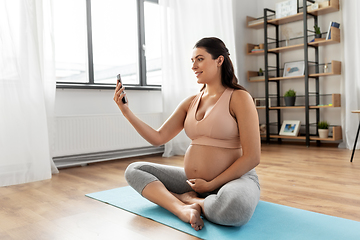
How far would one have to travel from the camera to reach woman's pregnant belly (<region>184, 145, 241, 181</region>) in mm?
1574

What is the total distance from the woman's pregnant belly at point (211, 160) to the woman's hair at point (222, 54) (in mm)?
321

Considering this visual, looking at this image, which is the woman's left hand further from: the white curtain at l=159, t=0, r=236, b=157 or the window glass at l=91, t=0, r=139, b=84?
the window glass at l=91, t=0, r=139, b=84

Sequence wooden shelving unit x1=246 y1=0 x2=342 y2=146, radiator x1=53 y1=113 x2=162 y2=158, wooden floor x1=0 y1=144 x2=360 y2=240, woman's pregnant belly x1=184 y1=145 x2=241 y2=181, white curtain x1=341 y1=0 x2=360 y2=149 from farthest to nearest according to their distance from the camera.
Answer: wooden shelving unit x1=246 y1=0 x2=342 y2=146
white curtain x1=341 y1=0 x2=360 y2=149
radiator x1=53 y1=113 x2=162 y2=158
woman's pregnant belly x1=184 y1=145 x2=241 y2=181
wooden floor x1=0 y1=144 x2=360 y2=240

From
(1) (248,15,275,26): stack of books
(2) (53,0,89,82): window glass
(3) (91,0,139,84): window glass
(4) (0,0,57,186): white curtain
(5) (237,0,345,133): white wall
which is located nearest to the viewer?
(4) (0,0,57,186): white curtain

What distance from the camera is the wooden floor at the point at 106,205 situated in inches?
57.9

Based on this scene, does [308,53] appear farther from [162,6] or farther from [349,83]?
[162,6]

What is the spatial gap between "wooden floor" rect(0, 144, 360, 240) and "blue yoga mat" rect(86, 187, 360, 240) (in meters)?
0.07

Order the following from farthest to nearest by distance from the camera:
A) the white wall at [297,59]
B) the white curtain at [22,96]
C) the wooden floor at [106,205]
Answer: the white wall at [297,59]
the white curtain at [22,96]
the wooden floor at [106,205]

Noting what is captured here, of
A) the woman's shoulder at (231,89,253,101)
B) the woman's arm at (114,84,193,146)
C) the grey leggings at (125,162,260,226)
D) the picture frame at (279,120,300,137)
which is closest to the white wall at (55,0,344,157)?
the picture frame at (279,120,300,137)

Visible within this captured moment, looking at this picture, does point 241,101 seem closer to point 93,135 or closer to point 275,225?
point 275,225

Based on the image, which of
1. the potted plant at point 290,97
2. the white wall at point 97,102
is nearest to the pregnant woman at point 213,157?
the white wall at point 97,102

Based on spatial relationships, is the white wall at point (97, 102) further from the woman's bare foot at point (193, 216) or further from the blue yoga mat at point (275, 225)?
the woman's bare foot at point (193, 216)

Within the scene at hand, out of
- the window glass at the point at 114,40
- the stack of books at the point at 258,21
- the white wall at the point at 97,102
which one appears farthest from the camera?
the stack of books at the point at 258,21

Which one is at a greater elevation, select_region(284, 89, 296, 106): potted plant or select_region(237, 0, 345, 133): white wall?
select_region(237, 0, 345, 133): white wall
